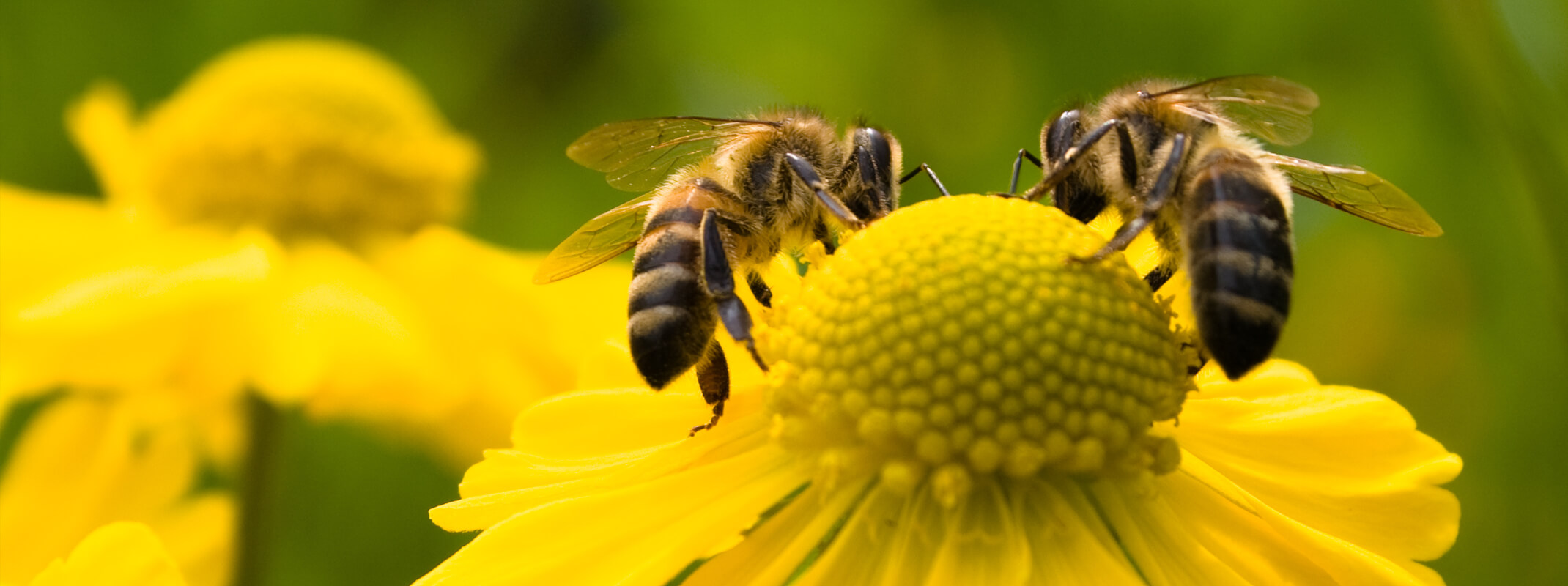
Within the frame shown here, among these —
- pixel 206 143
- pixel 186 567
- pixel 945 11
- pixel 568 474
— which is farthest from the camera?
pixel 945 11

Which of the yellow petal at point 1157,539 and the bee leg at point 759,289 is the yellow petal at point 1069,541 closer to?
the yellow petal at point 1157,539

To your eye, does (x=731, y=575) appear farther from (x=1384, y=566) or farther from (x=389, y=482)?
(x=389, y=482)

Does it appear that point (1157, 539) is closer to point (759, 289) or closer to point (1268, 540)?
point (1268, 540)

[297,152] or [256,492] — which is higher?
[297,152]

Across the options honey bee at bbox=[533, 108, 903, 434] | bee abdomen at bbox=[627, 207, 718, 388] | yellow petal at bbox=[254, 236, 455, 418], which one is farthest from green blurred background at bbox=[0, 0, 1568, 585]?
bee abdomen at bbox=[627, 207, 718, 388]

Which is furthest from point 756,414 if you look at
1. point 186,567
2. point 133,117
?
point 133,117

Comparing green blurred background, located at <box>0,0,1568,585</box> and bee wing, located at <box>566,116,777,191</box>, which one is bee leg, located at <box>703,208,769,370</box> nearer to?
bee wing, located at <box>566,116,777,191</box>

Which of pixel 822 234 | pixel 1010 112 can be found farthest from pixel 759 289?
pixel 1010 112
